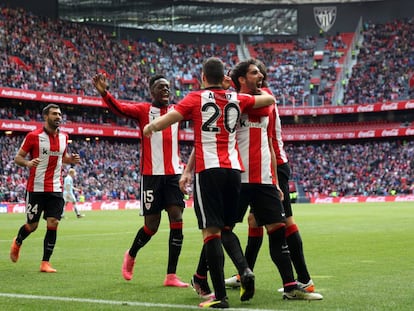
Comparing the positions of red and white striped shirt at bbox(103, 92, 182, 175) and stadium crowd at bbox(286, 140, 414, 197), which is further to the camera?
stadium crowd at bbox(286, 140, 414, 197)

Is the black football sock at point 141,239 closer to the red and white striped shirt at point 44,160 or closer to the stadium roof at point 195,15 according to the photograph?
the red and white striped shirt at point 44,160

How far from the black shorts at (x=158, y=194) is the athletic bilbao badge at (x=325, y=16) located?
6772cm

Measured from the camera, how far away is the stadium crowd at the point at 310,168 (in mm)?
51062

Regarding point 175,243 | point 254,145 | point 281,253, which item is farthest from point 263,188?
point 175,243

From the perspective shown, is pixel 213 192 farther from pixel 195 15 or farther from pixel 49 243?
pixel 195 15

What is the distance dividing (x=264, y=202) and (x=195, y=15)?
67.8 metres

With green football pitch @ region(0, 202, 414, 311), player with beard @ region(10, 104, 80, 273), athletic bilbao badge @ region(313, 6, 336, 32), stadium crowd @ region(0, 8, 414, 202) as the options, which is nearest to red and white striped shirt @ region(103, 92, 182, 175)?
green football pitch @ region(0, 202, 414, 311)

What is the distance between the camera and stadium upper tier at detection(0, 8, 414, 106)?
58.1 metres

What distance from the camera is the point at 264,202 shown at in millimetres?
7605

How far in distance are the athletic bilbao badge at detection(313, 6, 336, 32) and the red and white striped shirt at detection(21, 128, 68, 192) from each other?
6612 cm

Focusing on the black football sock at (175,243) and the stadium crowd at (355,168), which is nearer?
the black football sock at (175,243)

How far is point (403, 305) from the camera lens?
22.8 feet

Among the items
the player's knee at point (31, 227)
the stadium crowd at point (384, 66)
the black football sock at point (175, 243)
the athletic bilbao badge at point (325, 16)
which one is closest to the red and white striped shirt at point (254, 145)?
the black football sock at point (175, 243)

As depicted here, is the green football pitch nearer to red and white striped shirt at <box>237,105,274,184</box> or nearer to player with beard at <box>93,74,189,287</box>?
player with beard at <box>93,74,189,287</box>
